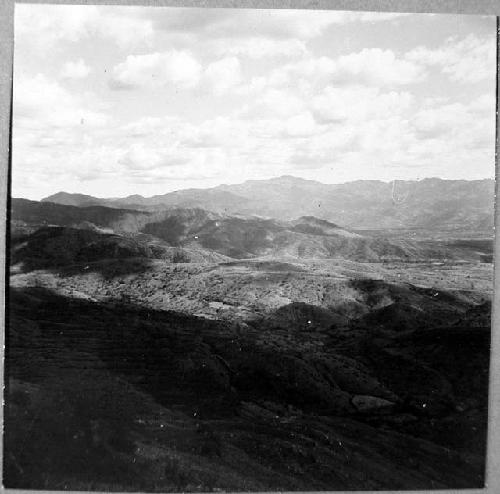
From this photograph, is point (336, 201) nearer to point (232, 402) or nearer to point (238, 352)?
point (238, 352)

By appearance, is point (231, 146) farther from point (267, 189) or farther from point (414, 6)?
point (414, 6)

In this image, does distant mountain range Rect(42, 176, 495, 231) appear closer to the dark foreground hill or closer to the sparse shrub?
the sparse shrub

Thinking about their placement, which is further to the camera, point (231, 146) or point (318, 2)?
point (231, 146)

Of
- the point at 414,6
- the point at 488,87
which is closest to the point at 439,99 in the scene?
the point at 488,87

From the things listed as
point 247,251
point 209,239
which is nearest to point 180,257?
point 209,239

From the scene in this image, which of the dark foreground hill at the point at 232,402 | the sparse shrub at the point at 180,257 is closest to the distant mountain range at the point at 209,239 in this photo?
the sparse shrub at the point at 180,257

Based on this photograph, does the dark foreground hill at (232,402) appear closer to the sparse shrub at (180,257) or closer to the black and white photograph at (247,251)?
the black and white photograph at (247,251)
